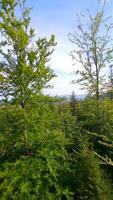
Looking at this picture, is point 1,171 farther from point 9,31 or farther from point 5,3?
point 5,3

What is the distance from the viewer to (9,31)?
15.2m

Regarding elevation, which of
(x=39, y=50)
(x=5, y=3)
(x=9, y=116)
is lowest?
(x=9, y=116)

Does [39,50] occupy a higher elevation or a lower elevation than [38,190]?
higher

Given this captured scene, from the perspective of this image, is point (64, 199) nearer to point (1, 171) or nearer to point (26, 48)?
point (1, 171)


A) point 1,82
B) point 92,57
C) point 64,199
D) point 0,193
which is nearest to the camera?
point 0,193

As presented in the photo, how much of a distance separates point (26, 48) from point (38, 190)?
22.1 feet

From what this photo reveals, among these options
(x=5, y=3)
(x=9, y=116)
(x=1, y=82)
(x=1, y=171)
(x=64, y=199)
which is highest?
(x=5, y=3)

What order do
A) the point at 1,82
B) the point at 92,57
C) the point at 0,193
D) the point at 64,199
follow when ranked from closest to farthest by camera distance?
1. the point at 0,193
2. the point at 1,82
3. the point at 64,199
4. the point at 92,57

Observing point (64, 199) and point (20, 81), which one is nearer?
point (20, 81)

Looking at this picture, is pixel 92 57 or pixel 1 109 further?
pixel 92 57

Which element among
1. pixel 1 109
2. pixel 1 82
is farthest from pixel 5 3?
pixel 1 109

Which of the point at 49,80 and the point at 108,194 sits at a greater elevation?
the point at 49,80

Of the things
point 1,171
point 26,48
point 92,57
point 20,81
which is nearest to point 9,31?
point 26,48

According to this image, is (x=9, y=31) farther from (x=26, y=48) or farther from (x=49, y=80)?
(x=49, y=80)
